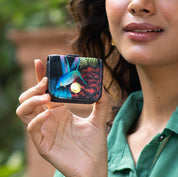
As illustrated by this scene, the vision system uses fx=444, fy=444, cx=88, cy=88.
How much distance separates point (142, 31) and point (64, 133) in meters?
0.59

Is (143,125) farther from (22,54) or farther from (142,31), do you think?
(22,54)

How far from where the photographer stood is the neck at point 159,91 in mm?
2123

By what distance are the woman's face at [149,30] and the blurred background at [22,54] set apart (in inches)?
58.9

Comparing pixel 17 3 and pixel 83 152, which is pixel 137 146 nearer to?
pixel 83 152

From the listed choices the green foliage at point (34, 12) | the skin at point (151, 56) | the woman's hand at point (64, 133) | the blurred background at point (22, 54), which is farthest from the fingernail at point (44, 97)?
the green foliage at point (34, 12)

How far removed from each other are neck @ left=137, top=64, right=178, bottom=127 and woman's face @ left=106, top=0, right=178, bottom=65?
0.44 feet

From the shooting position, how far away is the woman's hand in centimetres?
194

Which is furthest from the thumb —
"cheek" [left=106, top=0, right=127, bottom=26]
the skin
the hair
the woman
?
the hair

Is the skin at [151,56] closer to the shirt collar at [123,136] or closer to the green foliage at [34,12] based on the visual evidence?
the shirt collar at [123,136]

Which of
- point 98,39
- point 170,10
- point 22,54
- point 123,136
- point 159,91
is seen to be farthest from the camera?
point 22,54

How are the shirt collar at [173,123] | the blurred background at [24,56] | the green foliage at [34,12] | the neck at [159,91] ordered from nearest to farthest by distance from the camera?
the shirt collar at [173,123] → the neck at [159,91] → the blurred background at [24,56] → the green foliage at [34,12]

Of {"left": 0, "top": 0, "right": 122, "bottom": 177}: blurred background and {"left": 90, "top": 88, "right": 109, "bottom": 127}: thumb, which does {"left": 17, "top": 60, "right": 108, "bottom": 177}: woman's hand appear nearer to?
{"left": 90, "top": 88, "right": 109, "bottom": 127}: thumb

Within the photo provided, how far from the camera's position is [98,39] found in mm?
2826

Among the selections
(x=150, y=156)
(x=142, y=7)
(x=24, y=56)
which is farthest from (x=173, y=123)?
(x=24, y=56)
